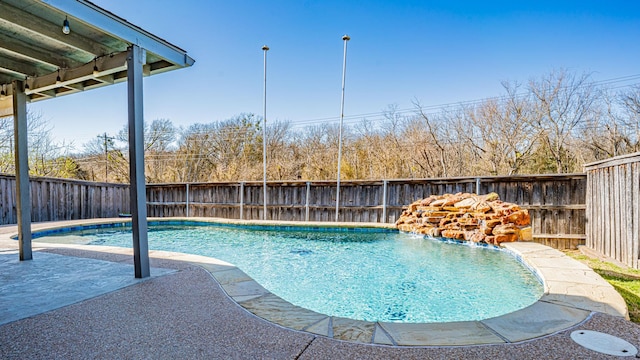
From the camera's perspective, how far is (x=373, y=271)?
14.3 feet

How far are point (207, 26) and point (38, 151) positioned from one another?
1033 centimetres

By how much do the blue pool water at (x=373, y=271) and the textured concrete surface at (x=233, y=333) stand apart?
0.91 metres

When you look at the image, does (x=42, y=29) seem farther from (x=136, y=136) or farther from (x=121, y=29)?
(x=136, y=136)

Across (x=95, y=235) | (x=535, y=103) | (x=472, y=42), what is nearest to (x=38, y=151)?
(x=95, y=235)

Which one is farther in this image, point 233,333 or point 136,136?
point 136,136

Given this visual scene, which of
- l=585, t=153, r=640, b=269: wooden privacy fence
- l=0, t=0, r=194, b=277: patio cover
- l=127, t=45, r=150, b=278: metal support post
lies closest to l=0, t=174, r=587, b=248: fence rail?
l=585, t=153, r=640, b=269: wooden privacy fence

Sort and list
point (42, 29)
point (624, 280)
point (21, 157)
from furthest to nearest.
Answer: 1. point (624, 280)
2. point (21, 157)
3. point (42, 29)

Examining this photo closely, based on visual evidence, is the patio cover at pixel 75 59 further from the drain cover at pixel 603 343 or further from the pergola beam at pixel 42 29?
the drain cover at pixel 603 343

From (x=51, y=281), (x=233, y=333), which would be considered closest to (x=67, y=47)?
(x=51, y=281)

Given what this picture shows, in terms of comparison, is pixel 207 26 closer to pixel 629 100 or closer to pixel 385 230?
pixel 385 230

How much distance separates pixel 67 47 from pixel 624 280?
21.3 ft

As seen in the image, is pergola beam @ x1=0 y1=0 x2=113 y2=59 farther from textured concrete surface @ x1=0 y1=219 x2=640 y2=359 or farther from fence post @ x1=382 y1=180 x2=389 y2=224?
fence post @ x1=382 y1=180 x2=389 y2=224

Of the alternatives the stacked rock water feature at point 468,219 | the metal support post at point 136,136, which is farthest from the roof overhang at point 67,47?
the stacked rock water feature at point 468,219

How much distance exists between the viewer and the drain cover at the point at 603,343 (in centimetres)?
162
